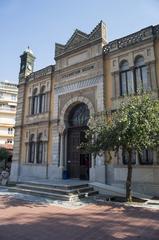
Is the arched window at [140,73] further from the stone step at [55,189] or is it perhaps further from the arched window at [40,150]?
the arched window at [40,150]

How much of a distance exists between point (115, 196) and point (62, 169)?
5056mm

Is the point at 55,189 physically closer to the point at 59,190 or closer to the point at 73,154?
the point at 59,190

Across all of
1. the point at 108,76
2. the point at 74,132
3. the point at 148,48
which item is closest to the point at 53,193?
the point at 74,132

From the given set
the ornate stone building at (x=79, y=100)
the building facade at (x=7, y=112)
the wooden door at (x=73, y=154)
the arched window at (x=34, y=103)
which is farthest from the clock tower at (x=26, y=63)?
the building facade at (x=7, y=112)

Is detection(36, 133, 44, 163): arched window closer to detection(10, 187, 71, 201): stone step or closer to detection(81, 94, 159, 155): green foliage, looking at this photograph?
detection(10, 187, 71, 201): stone step

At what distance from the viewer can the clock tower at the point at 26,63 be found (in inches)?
805

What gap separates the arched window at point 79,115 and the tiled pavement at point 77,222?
6.97 m

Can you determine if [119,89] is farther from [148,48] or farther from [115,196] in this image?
[115,196]

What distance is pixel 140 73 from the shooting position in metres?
13.1

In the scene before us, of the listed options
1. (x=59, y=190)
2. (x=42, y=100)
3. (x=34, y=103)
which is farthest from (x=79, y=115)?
(x=59, y=190)

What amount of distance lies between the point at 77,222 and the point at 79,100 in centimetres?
946

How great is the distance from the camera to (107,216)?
7711mm

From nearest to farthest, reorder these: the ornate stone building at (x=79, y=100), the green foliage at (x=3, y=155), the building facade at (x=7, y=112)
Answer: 1. the ornate stone building at (x=79, y=100)
2. the green foliage at (x=3, y=155)
3. the building facade at (x=7, y=112)

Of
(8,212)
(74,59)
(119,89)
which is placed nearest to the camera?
(8,212)
